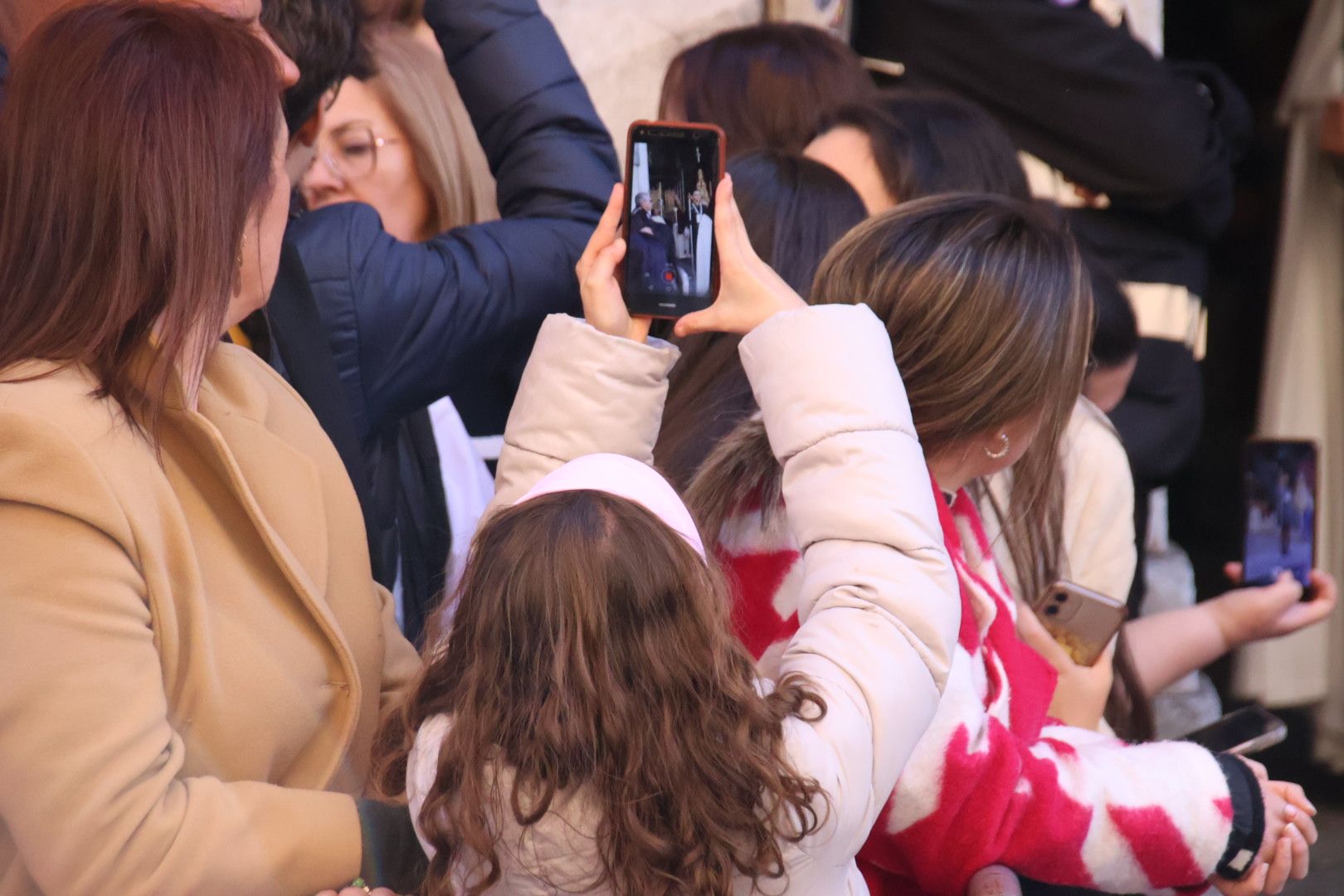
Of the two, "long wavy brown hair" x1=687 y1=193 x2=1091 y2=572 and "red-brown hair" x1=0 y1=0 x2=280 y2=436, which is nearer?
"red-brown hair" x1=0 y1=0 x2=280 y2=436

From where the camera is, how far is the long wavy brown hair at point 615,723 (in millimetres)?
1085

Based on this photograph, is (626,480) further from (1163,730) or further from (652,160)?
(1163,730)

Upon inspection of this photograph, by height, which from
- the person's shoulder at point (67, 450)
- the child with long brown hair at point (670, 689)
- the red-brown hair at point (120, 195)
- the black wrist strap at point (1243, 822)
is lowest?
the black wrist strap at point (1243, 822)

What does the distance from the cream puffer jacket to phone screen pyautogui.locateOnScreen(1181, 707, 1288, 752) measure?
2.31 feet

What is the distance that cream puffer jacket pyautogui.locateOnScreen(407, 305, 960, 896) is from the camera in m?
1.14

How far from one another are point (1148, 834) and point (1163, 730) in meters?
2.44

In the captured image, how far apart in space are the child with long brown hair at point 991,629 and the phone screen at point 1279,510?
81cm

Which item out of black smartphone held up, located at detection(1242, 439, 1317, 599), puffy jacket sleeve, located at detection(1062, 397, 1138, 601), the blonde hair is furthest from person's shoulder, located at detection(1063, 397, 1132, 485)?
the blonde hair

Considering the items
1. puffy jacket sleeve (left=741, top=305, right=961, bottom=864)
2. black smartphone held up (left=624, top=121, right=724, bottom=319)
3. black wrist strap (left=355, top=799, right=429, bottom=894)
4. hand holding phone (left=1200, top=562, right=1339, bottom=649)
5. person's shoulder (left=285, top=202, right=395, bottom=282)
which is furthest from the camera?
hand holding phone (left=1200, top=562, right=1339, bottom=649)

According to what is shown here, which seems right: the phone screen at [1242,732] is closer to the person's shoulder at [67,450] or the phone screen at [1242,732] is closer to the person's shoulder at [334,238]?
the person's shoulder at [334,238]

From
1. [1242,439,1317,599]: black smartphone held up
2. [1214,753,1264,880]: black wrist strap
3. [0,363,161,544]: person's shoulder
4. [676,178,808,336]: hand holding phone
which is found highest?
[0,363,161,544]: person's shoulder

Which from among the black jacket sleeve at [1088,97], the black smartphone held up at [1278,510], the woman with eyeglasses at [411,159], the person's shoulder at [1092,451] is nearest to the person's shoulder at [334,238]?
the woman with eyeglasses at [411,159]

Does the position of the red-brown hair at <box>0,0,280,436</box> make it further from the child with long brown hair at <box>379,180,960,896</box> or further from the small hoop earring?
the small hoop earring

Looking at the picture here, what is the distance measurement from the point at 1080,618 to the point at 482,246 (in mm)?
985
